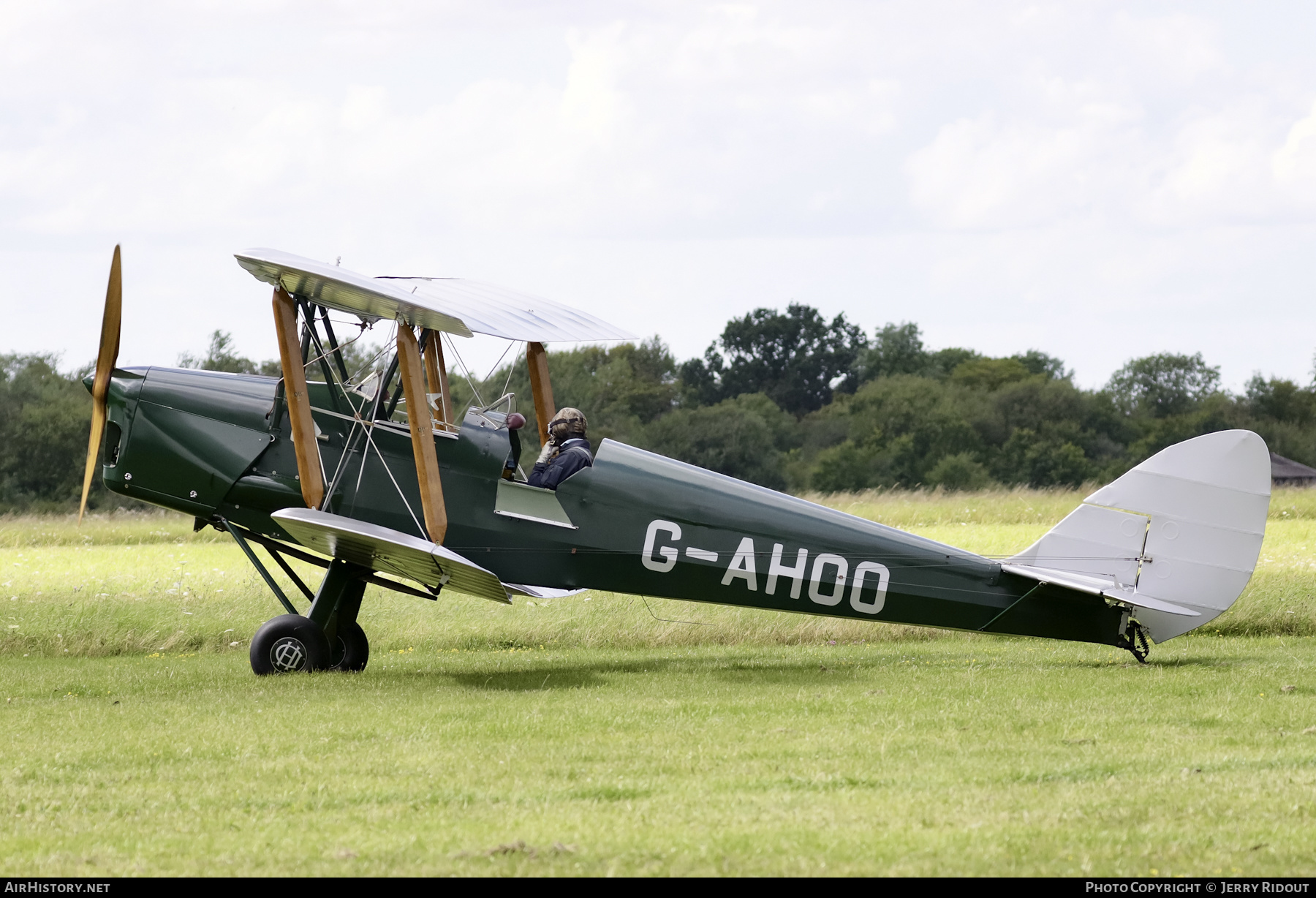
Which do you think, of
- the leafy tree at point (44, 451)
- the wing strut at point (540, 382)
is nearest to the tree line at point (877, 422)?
the leafy tree at point (44, 451)

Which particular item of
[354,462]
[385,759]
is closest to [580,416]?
[354,462]

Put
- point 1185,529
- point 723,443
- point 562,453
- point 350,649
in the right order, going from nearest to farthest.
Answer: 1. point 1185,529
2. point 562,453
3. point 350,649
4. point 723,443

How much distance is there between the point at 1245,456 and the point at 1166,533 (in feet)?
2.34

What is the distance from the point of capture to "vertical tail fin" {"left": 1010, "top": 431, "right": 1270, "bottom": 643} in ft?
26.7

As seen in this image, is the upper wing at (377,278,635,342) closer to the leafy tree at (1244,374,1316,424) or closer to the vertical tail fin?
the vertical tail fin

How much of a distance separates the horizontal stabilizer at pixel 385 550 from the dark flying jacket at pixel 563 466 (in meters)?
0.87

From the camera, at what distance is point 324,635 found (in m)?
8.47

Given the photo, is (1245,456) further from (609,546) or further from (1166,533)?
(609,546)

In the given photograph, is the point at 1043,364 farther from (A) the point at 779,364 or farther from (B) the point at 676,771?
(B) the point at 676,771

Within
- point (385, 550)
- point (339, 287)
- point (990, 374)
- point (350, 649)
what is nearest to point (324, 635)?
point (350, 649)

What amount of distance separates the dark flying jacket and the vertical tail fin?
10.9 ft

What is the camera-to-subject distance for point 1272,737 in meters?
5.84

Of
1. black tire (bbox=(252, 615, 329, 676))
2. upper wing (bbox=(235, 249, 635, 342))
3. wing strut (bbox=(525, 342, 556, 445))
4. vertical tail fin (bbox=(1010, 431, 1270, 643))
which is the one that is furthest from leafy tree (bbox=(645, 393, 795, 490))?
black tire (bbox=(252, 615, 329, 676))

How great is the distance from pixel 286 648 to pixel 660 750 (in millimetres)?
3619
